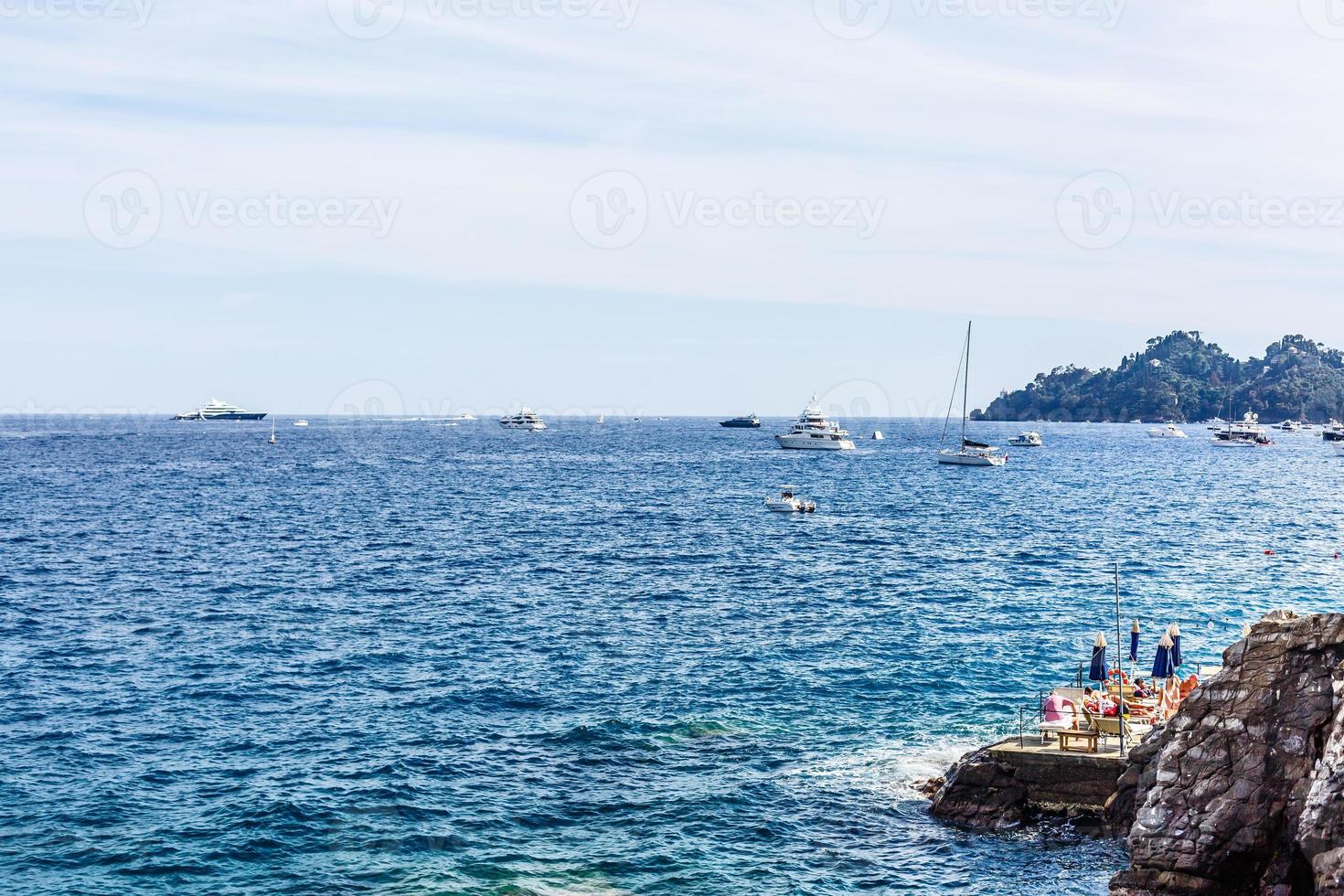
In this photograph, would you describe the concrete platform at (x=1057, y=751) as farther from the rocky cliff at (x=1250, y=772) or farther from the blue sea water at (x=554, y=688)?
the rocky cliff at (x=1250, y=772)

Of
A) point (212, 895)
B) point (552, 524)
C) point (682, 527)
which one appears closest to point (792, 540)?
point (682, 527)

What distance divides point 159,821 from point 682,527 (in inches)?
2999

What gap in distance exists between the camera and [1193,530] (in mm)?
104688

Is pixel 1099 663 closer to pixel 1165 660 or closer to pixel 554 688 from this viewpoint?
pixel 1165 660

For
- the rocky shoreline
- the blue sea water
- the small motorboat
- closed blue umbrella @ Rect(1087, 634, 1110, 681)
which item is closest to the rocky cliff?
the rocky shoreline

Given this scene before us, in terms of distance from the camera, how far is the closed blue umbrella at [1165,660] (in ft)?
131

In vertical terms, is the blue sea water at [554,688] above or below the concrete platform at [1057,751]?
below

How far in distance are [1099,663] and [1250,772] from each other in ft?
30.6

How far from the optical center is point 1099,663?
3841cm

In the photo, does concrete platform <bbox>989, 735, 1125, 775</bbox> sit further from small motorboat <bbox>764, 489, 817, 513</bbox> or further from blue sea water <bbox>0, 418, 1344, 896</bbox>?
small motorboat <bbox>764, 489, 817, 513</bbox>

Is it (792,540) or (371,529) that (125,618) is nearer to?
(371,529)

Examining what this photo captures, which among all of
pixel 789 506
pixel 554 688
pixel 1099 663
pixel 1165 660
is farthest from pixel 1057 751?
pixel 789 506

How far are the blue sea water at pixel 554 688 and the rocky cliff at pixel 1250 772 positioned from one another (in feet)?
10.1

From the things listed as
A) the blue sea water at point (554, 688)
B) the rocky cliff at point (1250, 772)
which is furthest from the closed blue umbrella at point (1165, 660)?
the rocky cliff at point (1250, 772)
